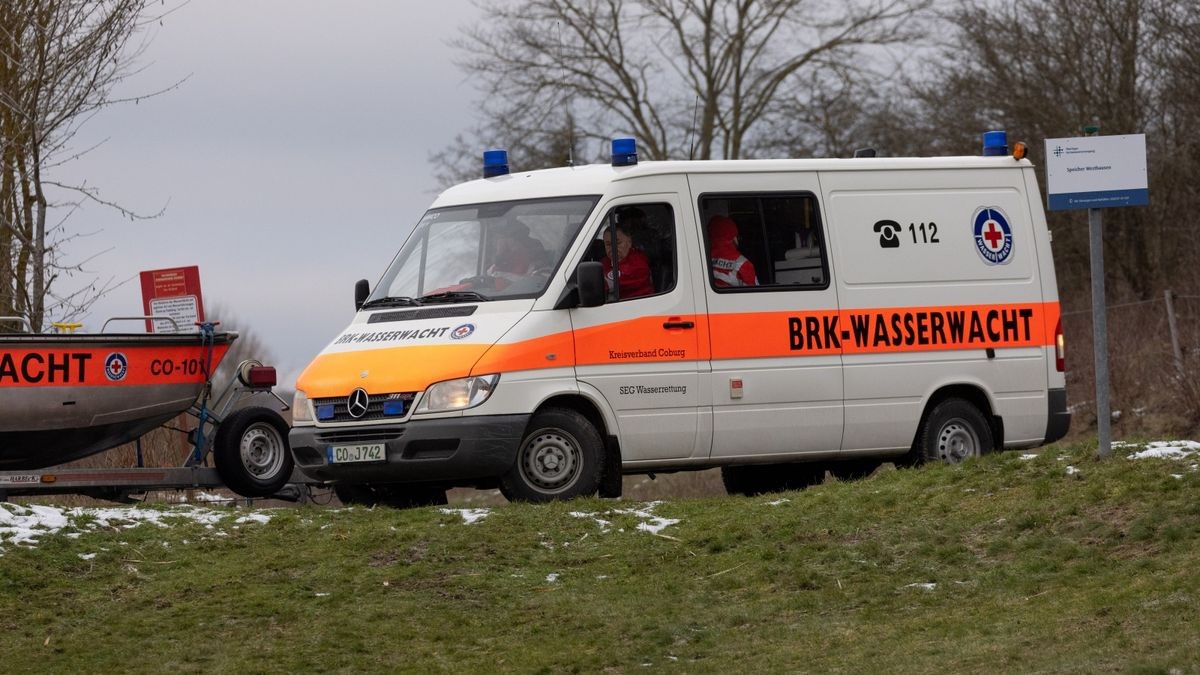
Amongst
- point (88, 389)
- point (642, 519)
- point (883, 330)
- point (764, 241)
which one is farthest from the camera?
point (883, 330)

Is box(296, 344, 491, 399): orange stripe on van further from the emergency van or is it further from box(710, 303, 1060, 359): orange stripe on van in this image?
box(710, 303, 1060, 359): orange stripe on van

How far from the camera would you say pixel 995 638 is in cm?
848

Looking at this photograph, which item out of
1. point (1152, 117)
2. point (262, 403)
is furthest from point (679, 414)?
point (1152, 117)

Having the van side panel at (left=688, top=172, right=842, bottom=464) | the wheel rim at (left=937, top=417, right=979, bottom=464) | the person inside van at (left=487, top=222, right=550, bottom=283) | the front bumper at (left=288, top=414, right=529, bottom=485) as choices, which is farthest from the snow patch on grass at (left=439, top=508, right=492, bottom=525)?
the wheel rim at (left=937, top=417, right=979, bottom=464)

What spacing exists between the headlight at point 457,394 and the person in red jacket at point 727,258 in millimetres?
1985

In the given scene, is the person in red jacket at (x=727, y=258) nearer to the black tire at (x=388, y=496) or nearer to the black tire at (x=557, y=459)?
the black tire at (x=557, y=459)

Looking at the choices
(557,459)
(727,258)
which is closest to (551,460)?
(557,459)

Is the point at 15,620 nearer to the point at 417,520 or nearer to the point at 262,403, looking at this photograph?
the point at 417,520

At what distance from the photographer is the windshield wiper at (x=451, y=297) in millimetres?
13016

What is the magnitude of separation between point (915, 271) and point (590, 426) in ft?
10.1

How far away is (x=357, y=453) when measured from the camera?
41.3 feet

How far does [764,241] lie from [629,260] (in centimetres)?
115

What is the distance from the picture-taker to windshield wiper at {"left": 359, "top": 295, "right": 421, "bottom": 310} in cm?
1332

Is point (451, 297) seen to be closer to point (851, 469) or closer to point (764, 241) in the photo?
point (764, 241)
